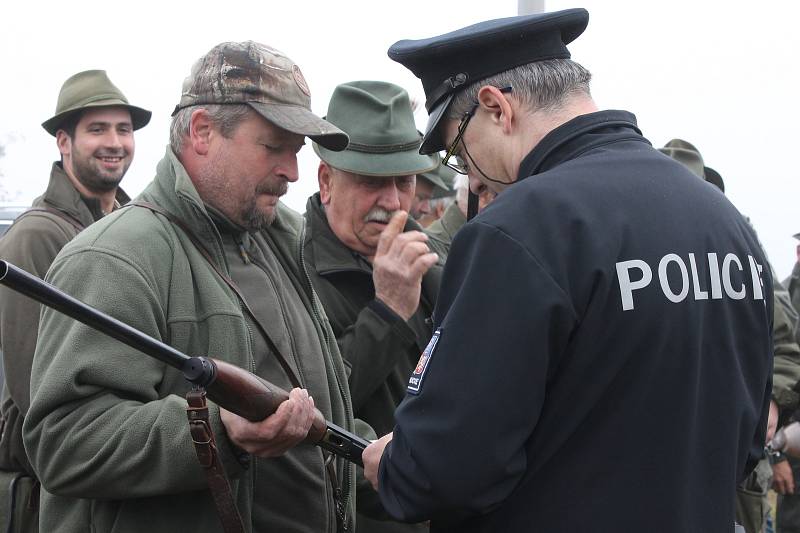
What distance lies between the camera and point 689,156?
21.3 ft

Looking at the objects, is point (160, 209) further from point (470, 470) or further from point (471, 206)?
point (470, 470)

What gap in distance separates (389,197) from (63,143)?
2.83 m

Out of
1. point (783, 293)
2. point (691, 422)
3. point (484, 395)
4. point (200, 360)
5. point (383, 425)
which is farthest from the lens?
point (783, 293)

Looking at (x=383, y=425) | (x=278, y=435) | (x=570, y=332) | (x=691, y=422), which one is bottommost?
(x=383, y=425)

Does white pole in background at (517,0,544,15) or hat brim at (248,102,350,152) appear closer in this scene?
hat brim at (248,102,350,152)

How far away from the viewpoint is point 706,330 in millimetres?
2258

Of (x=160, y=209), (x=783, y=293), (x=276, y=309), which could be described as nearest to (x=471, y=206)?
(x=276, y=309)

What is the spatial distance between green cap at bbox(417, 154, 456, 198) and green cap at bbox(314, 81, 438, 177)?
9.78 ft

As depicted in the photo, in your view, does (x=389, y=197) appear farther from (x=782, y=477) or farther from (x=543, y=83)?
(x=782, y=477)

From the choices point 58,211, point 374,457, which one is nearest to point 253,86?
point 374,457

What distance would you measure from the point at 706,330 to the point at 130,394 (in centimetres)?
148

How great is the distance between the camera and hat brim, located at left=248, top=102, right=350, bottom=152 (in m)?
3.06

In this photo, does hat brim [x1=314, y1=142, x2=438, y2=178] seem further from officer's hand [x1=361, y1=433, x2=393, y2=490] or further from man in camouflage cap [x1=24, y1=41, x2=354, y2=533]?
officer's hand [x1=361, y1=433, x2=393, y2=490]

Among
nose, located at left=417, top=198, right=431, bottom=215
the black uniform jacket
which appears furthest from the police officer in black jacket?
nose, located at left=417, top=198, right=431, bottom=215
